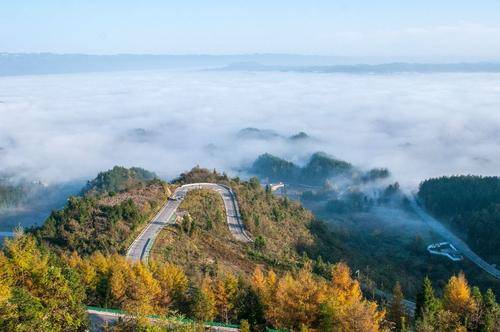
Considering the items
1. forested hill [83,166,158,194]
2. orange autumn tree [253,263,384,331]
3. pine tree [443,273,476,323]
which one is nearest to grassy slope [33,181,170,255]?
orange autumn tree [253,263,384,331]

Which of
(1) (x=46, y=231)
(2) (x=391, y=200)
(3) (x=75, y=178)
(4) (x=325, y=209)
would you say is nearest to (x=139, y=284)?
(1) (x=46, y=231)

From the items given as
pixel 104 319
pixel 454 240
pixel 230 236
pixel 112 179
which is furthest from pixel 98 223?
pixel 112 179

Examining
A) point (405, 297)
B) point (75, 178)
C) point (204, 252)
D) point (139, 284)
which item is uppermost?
point (139, 284)

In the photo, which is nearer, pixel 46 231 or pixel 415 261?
pixel 46 231

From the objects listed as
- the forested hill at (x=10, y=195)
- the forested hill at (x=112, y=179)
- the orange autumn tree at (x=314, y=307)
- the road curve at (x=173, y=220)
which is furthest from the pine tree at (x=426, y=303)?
the forested hill at (x=10, y=195)

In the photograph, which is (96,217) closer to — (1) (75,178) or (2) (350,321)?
(2) (350,321)

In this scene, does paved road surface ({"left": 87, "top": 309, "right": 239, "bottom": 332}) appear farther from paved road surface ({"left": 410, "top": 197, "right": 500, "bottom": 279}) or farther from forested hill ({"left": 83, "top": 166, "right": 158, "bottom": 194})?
forested hill ({"left": 83, "top": 166, "right": 158, "bottom": 194})

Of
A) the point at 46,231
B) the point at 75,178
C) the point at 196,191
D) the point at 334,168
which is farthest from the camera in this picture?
the point at 334,168

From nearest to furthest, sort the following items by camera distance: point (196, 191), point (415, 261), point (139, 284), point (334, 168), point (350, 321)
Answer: point (350, 321) → point (139, 284) → point (196, 191) → point (415, 261) → point (334, 168)
